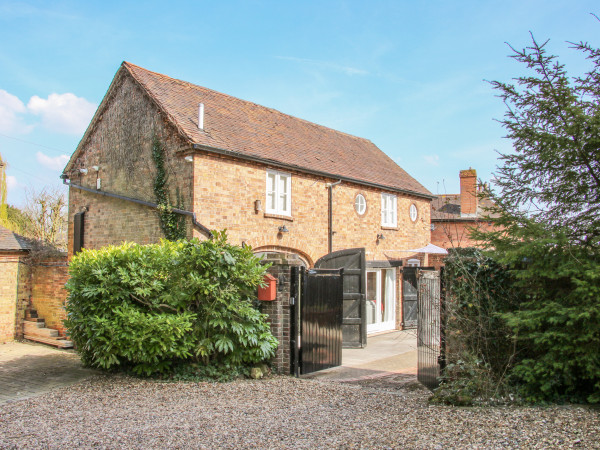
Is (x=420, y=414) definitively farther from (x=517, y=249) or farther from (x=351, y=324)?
(x=351, y=324)

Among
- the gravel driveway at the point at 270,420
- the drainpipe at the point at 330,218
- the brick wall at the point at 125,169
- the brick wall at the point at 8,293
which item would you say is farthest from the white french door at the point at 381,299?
the brick wall at the point at 8,293

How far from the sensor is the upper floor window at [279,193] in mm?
14000

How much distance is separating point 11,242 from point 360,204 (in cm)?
1063

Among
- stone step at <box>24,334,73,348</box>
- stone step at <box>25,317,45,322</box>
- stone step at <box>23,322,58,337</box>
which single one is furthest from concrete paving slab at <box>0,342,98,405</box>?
stone step at <box>25,317,45,322</box>

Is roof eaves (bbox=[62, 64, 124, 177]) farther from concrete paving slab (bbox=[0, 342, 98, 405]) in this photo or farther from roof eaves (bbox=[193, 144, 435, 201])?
concrete paving slab (bbox=[0, 342, 98, 405])

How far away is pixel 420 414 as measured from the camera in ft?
19.5

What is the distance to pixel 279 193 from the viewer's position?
14.2 m

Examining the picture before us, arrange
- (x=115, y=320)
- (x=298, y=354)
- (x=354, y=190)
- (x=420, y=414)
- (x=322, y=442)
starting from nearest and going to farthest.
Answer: (x=322, y=442) < (x=420, y=414) < (x=115, y=320) < (x=298, y=354) < (x=354, y=190)

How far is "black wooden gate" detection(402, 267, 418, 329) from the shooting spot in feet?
60.2

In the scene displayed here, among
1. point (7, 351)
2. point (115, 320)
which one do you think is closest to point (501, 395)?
point (115, 320)

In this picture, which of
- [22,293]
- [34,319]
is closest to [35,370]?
[34,319]

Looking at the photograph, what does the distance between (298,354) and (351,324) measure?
4622 mm

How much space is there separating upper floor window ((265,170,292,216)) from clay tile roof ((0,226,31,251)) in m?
6.78

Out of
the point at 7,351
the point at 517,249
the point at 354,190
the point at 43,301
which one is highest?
the point at 354,190
